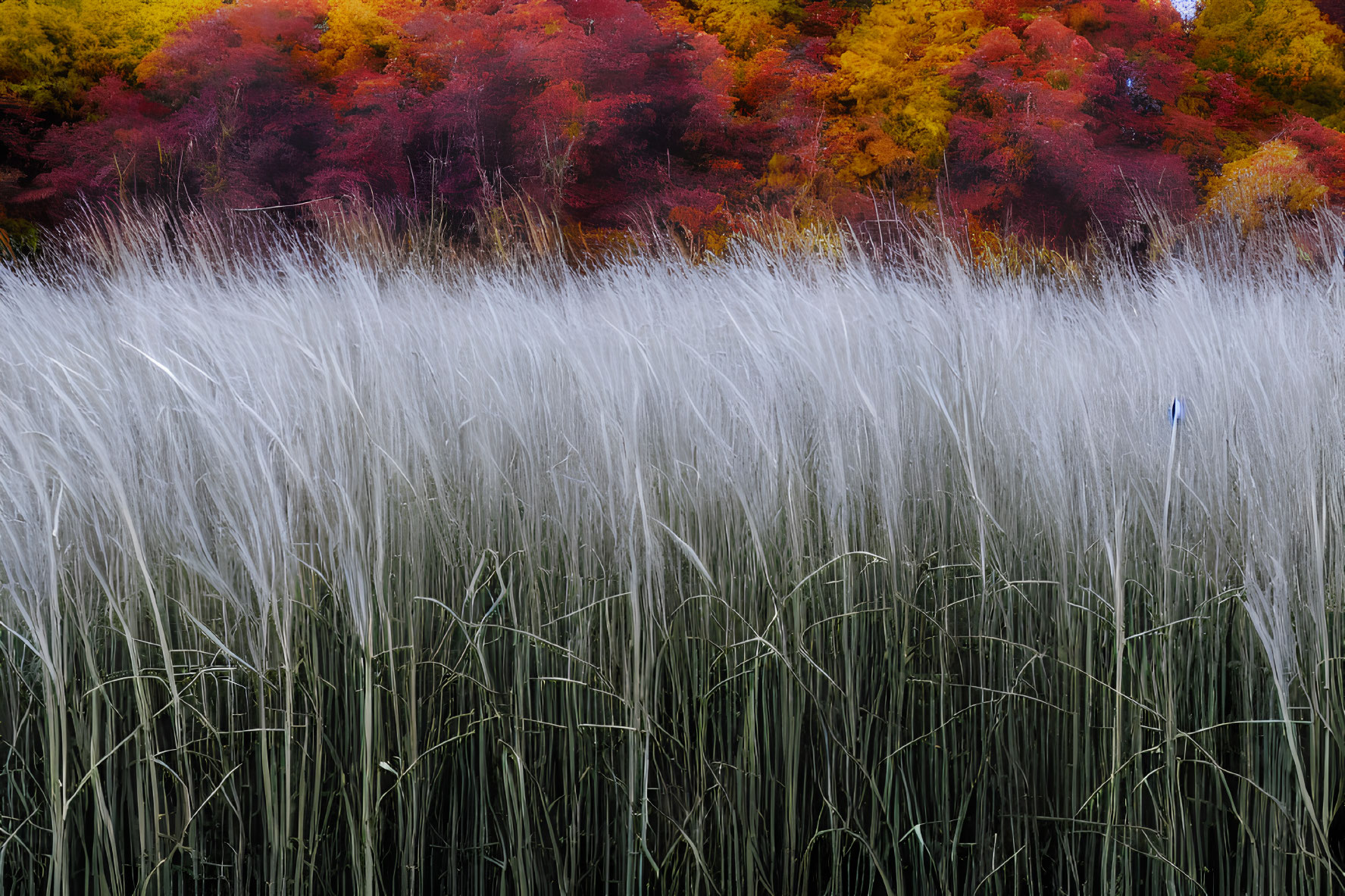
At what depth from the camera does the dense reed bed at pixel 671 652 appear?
101 cm

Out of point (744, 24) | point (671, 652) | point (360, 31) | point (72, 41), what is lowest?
point (671, 652)

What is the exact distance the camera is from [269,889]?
3.17ft

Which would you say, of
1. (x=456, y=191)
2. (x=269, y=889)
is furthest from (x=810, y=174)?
(x=269, y=889)

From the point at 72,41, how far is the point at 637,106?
6.16m

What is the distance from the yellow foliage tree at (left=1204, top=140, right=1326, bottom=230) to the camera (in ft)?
24.1

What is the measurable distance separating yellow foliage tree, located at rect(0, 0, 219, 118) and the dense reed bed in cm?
976

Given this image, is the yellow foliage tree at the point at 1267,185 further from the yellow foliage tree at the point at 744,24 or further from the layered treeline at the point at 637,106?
the yellow foliage tree at the point at 744,24

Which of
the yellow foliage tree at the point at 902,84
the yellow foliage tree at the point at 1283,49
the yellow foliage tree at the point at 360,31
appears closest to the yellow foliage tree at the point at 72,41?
the yellow foliage tree at the point at 360,31

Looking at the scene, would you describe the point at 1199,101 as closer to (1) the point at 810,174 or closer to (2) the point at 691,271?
(1) the point at 810,174

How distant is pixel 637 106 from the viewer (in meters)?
8.66

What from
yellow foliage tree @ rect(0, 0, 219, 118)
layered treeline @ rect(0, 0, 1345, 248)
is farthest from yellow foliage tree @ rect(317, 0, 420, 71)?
yellow foliage tree @ rect(0, 0, 219, 118)

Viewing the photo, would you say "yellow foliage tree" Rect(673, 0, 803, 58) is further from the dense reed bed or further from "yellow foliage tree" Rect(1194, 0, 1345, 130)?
the dense reed bed

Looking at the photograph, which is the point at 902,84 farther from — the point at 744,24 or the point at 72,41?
the point at 72,41

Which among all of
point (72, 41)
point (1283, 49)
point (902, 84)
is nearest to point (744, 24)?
point (902, 84)
